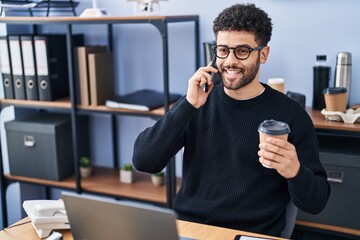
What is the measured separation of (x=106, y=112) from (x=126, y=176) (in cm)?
42

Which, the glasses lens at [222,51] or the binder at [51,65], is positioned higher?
the glasses lens at [222,51]

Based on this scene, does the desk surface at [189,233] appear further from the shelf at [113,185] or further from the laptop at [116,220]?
the shelf at [113,185]

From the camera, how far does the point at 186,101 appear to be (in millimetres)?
1650

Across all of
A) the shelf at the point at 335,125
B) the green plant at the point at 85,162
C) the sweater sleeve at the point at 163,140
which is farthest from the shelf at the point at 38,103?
the shelf at the point at 335,125

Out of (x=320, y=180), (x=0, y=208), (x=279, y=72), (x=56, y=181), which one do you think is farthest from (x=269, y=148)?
(x=0, y=208)

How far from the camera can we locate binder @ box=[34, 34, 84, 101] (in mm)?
2613

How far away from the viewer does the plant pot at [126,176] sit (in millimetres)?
2719

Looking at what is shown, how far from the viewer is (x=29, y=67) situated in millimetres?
2652

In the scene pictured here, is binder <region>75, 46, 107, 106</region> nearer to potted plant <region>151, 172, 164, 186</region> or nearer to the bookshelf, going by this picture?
the bookshelf

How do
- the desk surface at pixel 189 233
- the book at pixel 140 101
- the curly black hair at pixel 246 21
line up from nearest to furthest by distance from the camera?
the desk surface at pixel 189 233 → the curly black hair at pixel 246 21 → the book at pixel 140 101

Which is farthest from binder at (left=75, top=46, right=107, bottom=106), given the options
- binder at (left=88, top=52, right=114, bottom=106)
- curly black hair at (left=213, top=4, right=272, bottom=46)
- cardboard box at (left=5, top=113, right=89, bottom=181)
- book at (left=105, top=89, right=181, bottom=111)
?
curly black hair at (left=213, top=4, right=272, bottom=46)

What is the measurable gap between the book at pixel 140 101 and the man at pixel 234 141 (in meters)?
0.72

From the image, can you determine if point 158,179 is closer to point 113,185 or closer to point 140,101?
point 113,185

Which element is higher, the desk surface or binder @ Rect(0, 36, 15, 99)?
Answer: binder @ Rect(0, 36, 15, 99)
